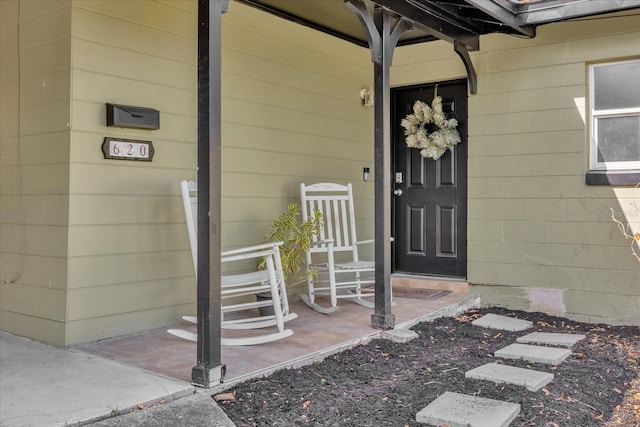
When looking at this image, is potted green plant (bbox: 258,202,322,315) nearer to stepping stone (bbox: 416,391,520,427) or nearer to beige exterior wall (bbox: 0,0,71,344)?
beige exterior wall (bbox: 0,0,71,344)

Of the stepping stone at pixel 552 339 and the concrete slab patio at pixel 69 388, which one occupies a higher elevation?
the concrete slab patio at pixel 69 388

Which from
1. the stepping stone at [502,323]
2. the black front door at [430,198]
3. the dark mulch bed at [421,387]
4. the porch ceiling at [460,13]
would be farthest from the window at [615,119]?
the dark mulch bed at [421,387]

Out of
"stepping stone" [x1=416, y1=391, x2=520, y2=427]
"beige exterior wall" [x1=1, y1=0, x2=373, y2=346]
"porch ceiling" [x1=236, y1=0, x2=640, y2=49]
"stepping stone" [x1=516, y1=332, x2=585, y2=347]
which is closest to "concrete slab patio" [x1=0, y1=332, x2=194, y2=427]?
"beige exterior wall" [x1=1, y1=0, x2=373, y2=346]

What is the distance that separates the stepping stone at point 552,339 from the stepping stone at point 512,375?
714 mm

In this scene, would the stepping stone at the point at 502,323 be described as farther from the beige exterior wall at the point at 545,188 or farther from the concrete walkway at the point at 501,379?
the beige exterior wall at the point at 545,188

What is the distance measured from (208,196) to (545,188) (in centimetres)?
317

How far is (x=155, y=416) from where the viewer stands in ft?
7.97

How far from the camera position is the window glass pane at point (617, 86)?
14.6 feet

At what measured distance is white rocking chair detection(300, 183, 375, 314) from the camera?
4.41 m

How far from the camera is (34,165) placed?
3619 mm

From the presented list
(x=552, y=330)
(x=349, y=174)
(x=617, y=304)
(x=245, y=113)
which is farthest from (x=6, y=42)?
(x=617, y=304)

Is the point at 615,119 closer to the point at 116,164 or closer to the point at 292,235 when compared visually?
the point at 292,235

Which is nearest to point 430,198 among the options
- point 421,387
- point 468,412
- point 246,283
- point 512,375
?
point 246,283

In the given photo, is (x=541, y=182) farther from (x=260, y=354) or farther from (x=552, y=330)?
(x=260, y=354)
